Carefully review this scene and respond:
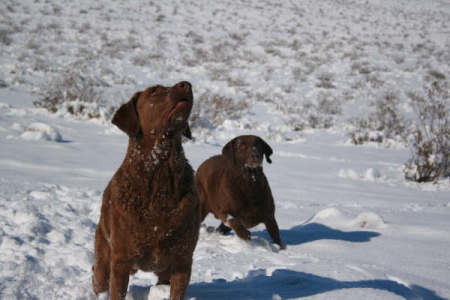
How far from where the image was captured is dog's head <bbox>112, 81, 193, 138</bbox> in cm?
180

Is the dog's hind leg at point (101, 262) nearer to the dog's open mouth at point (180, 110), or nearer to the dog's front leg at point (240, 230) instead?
the dog's open mouth at point (180, 110)

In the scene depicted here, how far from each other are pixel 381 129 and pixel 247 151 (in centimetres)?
799

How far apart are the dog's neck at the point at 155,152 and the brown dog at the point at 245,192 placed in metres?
1.91

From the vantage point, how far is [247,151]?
12.7 feet

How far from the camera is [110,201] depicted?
1.95 meters

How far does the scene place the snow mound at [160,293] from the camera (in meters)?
2.14

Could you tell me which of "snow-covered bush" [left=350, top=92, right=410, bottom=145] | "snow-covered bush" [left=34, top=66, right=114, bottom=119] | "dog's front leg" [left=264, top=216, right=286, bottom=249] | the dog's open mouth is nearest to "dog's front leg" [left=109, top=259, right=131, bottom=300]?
the dog's open mouth

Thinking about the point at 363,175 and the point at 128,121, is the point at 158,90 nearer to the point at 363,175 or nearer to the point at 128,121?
the point at 128,121

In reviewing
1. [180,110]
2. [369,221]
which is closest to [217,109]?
[369,221]

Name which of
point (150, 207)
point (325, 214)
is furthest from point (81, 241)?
point (325, 214)

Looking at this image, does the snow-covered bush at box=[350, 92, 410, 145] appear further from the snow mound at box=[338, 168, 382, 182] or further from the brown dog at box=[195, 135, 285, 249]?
the brown dog at box=[195, 135, 285, 249]

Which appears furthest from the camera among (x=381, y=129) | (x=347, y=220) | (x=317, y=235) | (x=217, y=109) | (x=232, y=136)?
(x=217, y=109)

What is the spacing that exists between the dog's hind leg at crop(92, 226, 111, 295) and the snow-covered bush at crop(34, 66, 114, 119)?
7350 mm

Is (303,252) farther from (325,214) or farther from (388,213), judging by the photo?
(388,213)
